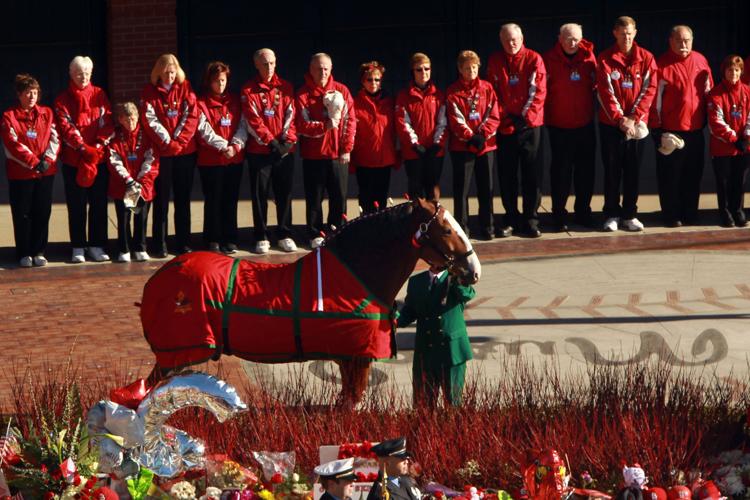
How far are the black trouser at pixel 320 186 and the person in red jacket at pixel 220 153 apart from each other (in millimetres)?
797

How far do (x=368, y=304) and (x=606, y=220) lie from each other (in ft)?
26.4

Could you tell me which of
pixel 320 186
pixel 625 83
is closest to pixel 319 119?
pixel 320 186

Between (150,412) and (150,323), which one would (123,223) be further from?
(150,412)

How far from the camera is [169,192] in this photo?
1689cm

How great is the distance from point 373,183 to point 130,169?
8.96ft

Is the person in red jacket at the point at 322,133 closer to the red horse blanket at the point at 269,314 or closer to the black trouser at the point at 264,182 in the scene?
the black trouser at the point at 264,182

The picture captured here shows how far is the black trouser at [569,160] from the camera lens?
17.6 m

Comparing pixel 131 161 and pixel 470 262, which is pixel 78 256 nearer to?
pixel 131 161

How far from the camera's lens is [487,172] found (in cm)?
1736

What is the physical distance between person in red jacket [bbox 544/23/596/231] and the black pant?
5019 mm

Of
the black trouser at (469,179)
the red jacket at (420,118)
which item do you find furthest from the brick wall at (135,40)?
the black trouser at (469,179)

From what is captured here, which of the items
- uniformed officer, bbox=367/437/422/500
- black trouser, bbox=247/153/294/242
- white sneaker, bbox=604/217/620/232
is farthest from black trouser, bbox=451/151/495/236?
uniformed officer, bbox=367/437/422/500

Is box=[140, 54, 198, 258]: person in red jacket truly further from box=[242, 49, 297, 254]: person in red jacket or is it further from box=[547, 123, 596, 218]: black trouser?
box=[547, 123, 596, 218]: black trouser

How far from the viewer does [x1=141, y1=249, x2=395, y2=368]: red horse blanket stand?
33.6 ft
